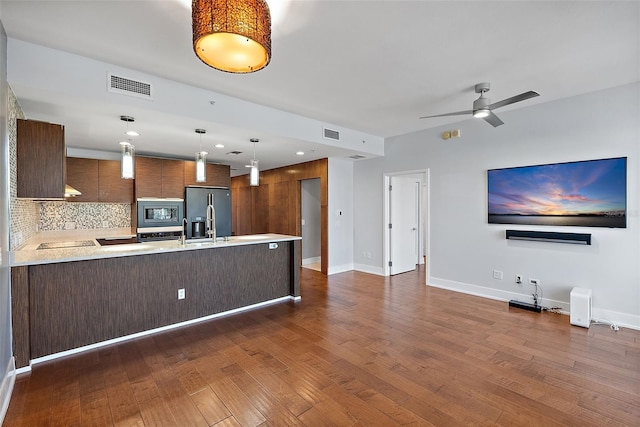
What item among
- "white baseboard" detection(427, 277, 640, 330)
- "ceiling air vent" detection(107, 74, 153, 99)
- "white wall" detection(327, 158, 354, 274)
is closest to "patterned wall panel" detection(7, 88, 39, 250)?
"ceiling air vent" detection(107, 74, 153, 99)

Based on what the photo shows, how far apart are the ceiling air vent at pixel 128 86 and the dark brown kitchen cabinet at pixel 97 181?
2.96 meters

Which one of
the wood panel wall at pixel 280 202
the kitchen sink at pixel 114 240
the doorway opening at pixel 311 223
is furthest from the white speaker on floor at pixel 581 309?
the kitchen sink at pixel 114 240

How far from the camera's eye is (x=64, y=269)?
2850mm

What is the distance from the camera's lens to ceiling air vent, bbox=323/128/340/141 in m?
4.82

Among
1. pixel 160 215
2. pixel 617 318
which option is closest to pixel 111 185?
pixel 160 215

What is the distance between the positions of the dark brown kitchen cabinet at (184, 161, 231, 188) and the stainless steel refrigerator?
11 centimetres

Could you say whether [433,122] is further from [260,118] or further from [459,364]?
[459,364]

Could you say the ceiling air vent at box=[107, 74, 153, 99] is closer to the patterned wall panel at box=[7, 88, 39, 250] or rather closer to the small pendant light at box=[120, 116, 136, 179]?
the small pendant light at box=[120, 116, 136, 179]

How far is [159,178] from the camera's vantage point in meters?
5.63

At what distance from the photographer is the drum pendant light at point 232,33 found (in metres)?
1.51

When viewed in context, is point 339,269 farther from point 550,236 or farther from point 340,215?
point 550,236

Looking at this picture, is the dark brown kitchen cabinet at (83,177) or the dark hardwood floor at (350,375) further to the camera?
the dark brown kitchen cabinet at (83,177)

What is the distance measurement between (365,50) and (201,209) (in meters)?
4.64

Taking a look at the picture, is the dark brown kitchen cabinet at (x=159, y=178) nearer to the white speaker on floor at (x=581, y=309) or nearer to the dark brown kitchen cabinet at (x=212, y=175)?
the dark brown kitchen cabinet at (x=212, y=175)
